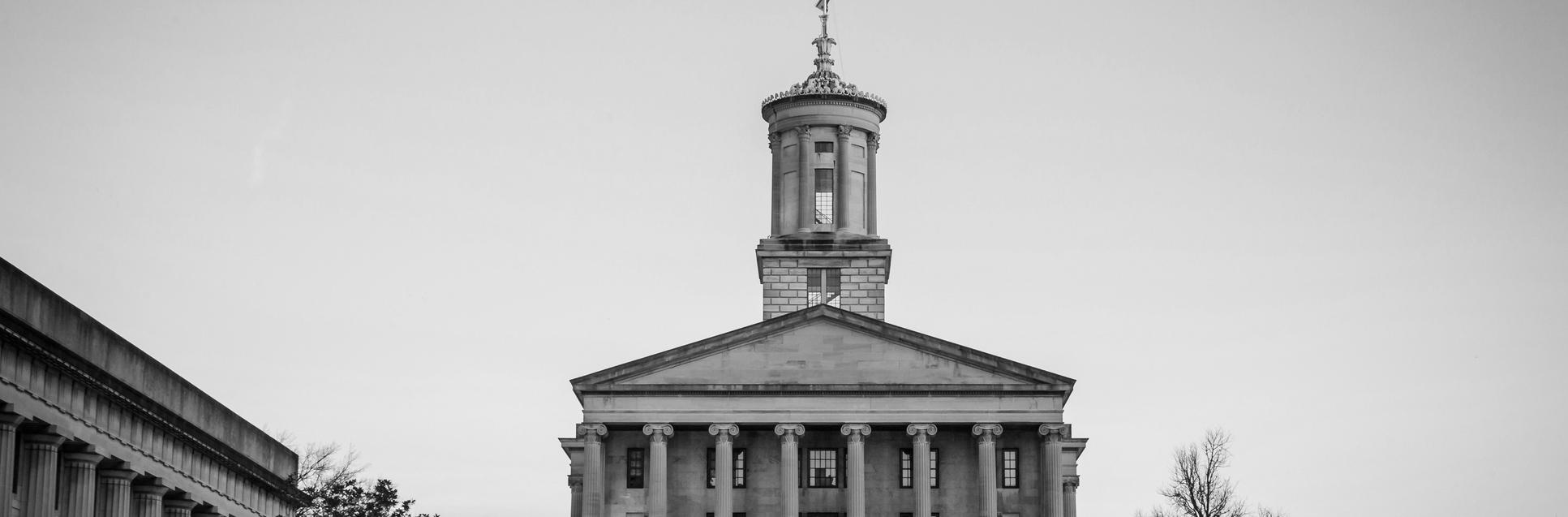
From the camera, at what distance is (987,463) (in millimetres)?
88188

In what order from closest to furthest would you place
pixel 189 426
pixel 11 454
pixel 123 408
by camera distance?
1. pixel 11 454
2. pixel 123 408
3. pixel 189 426

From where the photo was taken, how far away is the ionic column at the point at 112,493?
52625 mm

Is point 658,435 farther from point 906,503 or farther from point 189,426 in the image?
point 189,426

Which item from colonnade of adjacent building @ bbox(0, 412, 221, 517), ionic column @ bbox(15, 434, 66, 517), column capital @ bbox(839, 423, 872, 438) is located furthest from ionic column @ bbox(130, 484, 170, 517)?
column capital @ bbox(839, 423, 872, 438)

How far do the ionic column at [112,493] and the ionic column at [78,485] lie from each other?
1.27 meters

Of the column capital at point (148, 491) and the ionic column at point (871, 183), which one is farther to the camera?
the ionic column at point (871, 183)

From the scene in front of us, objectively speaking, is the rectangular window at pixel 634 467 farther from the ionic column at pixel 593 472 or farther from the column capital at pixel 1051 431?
the column capital at pixel 1051 431

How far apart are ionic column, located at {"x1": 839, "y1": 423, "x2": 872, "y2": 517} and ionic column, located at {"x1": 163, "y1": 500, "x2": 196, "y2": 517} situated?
35104 millimetres

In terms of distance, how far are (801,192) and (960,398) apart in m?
13.9

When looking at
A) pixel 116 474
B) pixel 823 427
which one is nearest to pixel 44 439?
pixel 116 474

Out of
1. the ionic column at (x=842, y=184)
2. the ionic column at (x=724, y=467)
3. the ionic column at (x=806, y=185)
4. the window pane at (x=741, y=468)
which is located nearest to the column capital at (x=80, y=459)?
the ionic column at (x=724, y=467)

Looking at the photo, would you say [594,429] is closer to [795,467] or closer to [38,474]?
[795,467]

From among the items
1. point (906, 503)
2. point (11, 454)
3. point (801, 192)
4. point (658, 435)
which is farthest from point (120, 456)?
point (801, 192)

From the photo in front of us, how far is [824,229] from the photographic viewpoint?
325 feet
